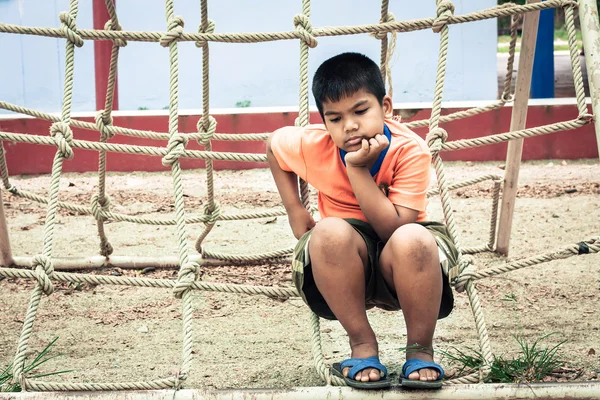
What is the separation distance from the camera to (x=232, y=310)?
2721mm

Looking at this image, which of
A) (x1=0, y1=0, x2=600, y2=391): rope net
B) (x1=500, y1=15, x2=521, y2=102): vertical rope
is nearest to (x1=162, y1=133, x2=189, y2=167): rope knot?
(x1=0, y1=0, x2=600, y2=391): rope net

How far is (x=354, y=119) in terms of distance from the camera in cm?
171

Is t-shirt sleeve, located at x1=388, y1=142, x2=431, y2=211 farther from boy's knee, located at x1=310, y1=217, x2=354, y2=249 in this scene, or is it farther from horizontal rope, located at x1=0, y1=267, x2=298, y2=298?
horizontal rope, located at x1=0, y1=267, x2=298, y2=298

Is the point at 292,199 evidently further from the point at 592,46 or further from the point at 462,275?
the point at 592,46

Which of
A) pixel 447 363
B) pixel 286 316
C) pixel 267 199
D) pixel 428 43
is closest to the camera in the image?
pixel 447 363

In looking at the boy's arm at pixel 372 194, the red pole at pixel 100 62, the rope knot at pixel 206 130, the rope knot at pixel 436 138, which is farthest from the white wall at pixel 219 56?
the boy's arm at pixel 372 194

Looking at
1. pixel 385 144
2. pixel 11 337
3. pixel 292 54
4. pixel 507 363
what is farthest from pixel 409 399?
pixel 292 54

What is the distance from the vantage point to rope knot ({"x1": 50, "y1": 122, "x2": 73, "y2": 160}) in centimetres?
217

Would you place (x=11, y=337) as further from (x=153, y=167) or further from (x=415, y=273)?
(x=153, y=167)

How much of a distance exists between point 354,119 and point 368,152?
0.09 m

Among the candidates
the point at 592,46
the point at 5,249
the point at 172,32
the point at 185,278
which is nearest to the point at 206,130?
the point at 172,32

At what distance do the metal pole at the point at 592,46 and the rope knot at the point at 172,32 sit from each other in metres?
1.12

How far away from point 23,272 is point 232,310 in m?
0.91

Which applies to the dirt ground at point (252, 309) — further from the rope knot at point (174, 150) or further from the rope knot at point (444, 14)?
the rope knot at point (444, 14)
